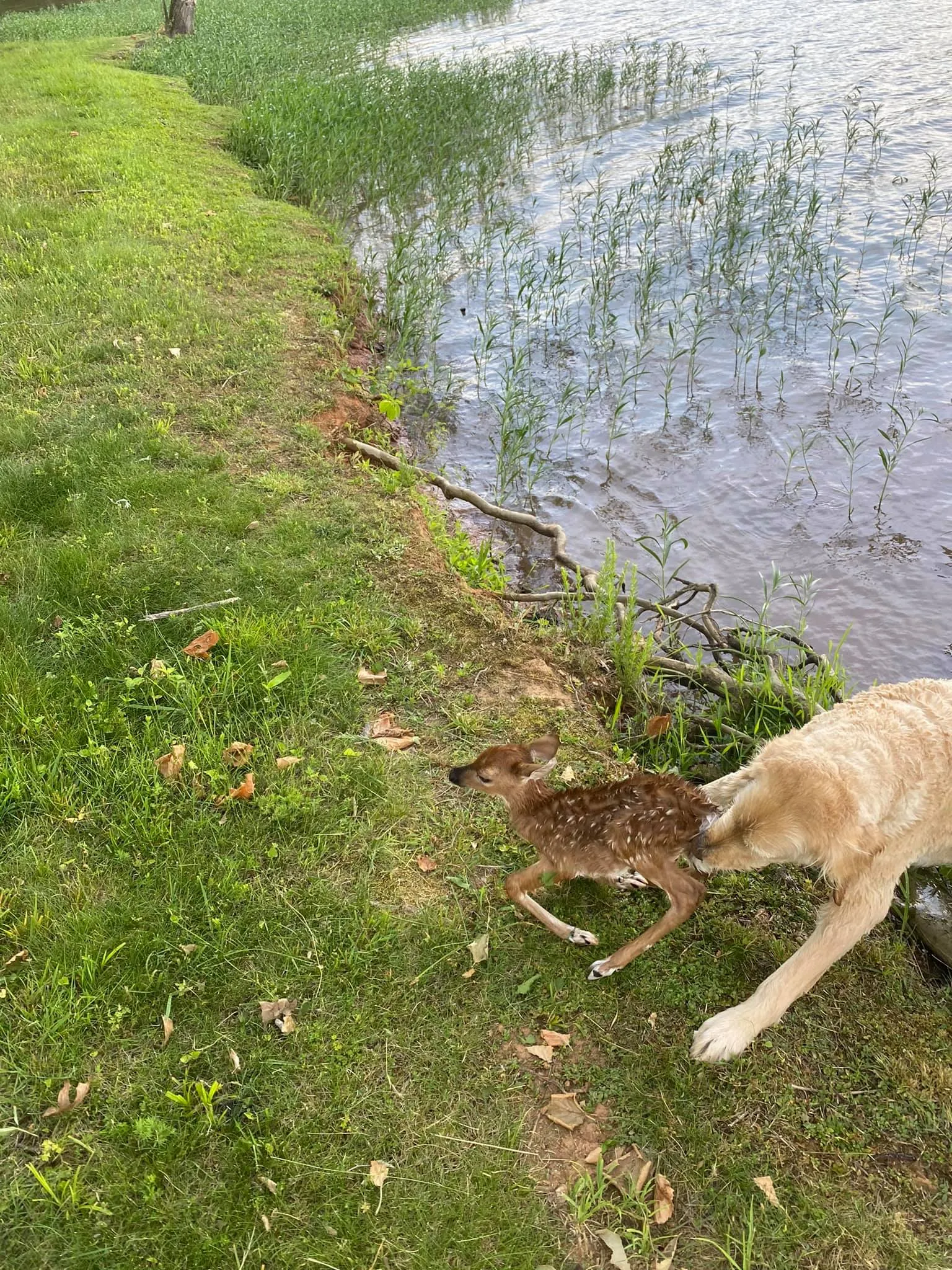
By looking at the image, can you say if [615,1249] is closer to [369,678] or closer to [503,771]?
[503,771]

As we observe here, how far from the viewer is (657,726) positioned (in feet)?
15.1

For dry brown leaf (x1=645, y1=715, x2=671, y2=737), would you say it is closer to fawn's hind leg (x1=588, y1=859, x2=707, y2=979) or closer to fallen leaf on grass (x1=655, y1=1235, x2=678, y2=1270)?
fawn's hind leg (x1=588, y1=859, x2=707, y2=979)

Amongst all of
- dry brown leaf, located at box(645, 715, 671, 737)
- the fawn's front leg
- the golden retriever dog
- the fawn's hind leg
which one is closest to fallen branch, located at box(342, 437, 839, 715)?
dry brown leaf, located at box(645, 715, 671, 737)

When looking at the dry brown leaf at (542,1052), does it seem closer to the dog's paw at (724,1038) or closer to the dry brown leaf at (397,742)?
the dog's paw at (724,1038)

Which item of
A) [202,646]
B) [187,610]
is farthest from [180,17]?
[202,646]

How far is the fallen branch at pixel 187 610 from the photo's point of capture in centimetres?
462

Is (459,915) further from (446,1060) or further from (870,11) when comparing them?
(870,11)

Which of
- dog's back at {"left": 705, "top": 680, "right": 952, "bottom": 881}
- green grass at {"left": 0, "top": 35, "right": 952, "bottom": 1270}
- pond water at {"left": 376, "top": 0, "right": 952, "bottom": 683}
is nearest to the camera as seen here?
green grass at {"left": 0, "top": 35, "right": 952, "bottom": 1270}

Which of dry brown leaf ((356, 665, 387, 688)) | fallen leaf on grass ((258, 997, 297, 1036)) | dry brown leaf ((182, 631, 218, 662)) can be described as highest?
dry brown leaf ((182, 631, 218, 662))

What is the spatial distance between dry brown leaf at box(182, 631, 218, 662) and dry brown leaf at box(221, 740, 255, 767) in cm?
60

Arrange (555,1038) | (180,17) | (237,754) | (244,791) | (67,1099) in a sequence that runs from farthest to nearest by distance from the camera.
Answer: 1. (180,17)
2. (237,754)
3. (244,791)
4. (555,1038)
5. (67,1099)

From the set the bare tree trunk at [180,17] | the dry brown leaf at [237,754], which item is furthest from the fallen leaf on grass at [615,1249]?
the bare tree trunk at [180,17]

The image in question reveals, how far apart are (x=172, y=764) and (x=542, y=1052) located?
6.56ft

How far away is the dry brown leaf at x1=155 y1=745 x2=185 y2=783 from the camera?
12.6 feet
